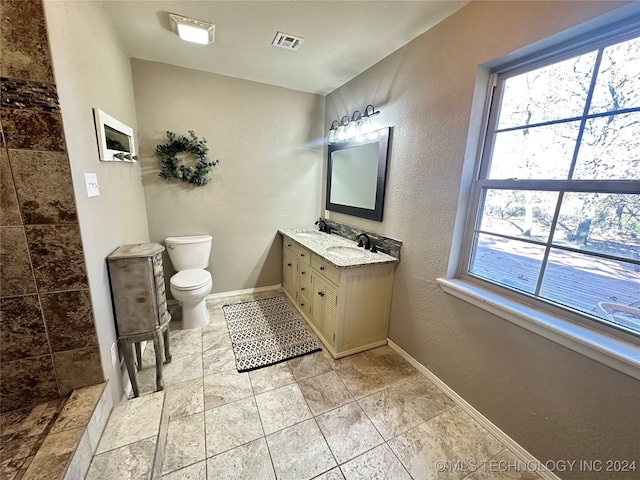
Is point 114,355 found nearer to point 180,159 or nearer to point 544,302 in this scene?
point 180,159

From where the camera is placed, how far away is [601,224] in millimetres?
1123

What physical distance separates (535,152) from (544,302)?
788 mm

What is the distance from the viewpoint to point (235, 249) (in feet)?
9.83

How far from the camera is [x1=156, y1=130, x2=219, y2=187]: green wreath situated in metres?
2.47

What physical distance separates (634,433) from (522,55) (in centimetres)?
178

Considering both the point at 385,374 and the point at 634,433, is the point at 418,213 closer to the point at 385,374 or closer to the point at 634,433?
the point at 385,374

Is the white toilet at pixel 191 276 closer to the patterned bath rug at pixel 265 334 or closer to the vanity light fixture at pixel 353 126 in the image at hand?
the patterned bath rug at pixel 265 334

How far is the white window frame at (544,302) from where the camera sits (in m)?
1.02

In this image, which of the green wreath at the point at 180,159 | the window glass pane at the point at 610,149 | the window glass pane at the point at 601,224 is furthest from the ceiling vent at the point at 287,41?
the window glass pane at the point at 601,224

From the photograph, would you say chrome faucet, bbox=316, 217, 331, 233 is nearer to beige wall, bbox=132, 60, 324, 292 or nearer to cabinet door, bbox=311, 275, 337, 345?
Answer: beige wall, bbox=132, 60, 324, 292

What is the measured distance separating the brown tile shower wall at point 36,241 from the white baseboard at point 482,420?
2.05 m

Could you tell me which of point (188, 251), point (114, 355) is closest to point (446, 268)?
point (114, 355)

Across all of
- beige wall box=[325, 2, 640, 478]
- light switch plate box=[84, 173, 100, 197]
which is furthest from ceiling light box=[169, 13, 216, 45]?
beige wall box=[325, 2, 640, 478]

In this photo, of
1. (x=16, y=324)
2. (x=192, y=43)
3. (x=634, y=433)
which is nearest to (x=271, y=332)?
(x=16, y=324)
